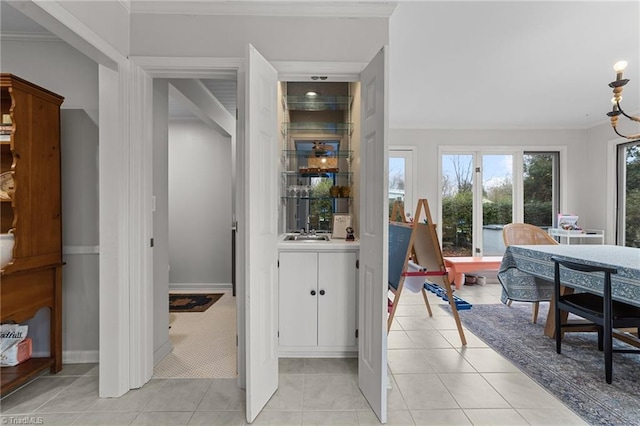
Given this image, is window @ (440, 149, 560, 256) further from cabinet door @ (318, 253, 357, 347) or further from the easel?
cabinet door @ (318, 253, 357, 347)

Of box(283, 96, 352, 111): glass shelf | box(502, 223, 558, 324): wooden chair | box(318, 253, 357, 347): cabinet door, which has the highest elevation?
box(283, 96, 352, 111): glass shelf

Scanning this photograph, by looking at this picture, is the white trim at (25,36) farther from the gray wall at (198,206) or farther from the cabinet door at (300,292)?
the cabinet door at (300,292)

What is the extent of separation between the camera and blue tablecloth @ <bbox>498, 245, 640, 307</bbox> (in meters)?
2.12

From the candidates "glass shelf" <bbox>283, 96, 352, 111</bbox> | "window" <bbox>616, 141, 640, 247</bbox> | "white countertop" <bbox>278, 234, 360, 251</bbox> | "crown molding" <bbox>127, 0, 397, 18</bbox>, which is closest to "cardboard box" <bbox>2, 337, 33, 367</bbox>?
"white countertop" <bbox>278, 234, 360, 251</bbox>

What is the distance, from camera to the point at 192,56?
6.95 ft

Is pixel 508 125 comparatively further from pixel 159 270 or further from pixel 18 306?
pixel 18 306

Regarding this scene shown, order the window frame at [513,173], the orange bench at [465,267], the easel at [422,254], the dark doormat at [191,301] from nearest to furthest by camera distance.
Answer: the easel at [422,254], the dark doormat at [191,301], the orange bench at [465,267], the window frame at [513,173]

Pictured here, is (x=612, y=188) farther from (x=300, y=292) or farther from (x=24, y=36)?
(x=24, y=36)

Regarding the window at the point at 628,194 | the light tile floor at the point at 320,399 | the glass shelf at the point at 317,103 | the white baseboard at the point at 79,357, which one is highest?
the glass shelf at the point at 317,103

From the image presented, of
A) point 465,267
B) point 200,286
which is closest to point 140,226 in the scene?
point 200,286

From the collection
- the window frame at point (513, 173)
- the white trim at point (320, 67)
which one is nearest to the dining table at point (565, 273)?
the window frame at point (513, 173)

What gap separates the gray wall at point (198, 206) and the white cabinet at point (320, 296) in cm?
237

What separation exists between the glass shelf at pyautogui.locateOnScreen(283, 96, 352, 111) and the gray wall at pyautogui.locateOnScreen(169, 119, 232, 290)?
1914 mm

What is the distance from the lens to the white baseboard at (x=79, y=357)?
2.37 m
